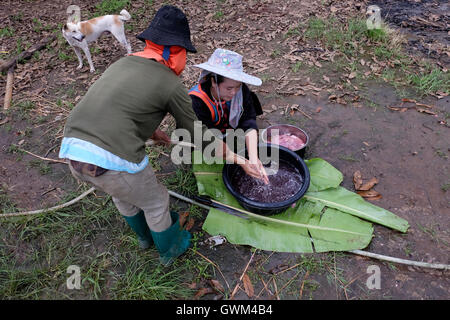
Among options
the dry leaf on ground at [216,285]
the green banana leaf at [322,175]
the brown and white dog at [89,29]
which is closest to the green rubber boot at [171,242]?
Answer: the dry leaf on ground at [216,285]

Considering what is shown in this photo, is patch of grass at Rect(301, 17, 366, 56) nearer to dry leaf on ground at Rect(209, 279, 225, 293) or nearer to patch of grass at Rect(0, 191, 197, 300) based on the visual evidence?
dry leaf on ground at Rect(209, 279, 225, 293)

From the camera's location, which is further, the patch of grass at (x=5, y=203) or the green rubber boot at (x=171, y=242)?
the patch of grass at (x=5, y=203)

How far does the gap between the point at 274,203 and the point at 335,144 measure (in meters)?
1.59

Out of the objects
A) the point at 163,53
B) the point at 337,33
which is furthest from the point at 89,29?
the point at 337,33

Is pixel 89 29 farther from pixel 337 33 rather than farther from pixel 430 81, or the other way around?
pixel 430 81

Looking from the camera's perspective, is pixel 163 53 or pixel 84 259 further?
pixel 84 259

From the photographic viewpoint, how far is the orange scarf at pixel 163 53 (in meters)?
1.90

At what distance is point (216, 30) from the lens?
6410 mm

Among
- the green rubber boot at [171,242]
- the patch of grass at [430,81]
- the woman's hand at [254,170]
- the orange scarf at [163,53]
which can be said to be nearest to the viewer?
the orange scarf at [163,53]

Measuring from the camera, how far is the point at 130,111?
1.83 m

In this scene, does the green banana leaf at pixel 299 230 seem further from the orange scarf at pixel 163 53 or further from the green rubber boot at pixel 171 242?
the orange scarf at pixel 163 53

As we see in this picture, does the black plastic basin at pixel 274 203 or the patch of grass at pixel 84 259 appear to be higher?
the black plastic basin at pixel 274 203
